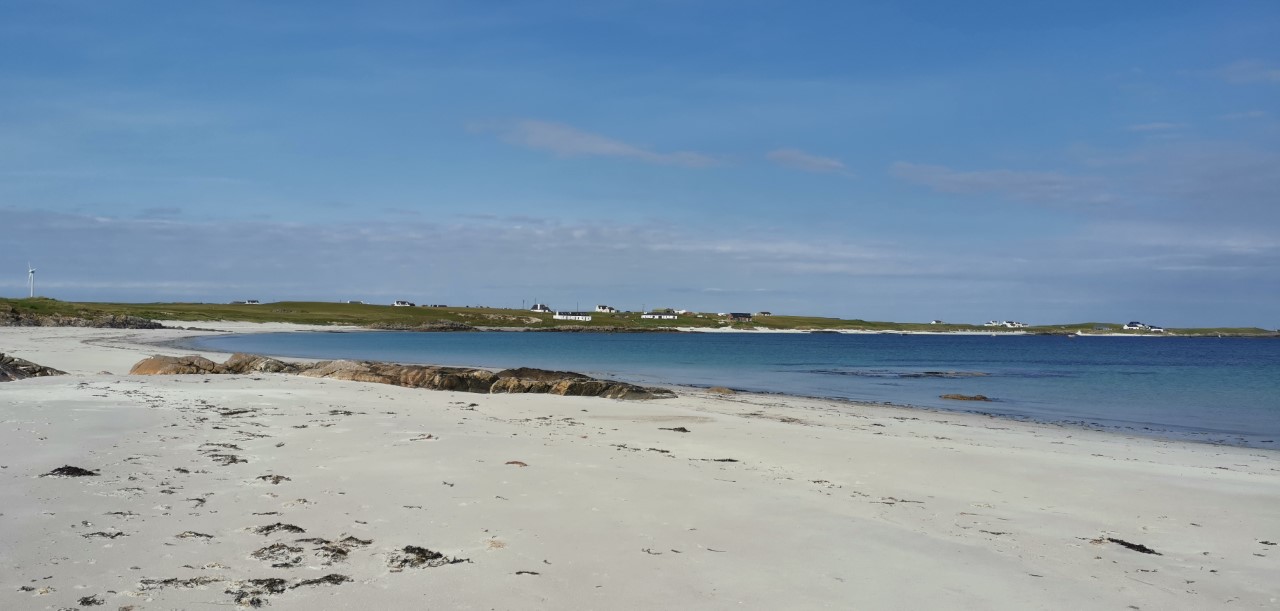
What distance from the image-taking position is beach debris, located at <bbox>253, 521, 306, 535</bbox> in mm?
6910

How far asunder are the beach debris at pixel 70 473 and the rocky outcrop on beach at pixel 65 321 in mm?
72765

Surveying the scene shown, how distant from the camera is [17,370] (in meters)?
20.2

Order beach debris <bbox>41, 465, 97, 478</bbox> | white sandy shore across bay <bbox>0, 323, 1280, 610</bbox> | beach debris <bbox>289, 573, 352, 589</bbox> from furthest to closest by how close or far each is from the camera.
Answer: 1. beach debris <bbox>41, 465, 97, 478</bbox>
2. white sandy shore across bay <bbox>0, 323, 1280, 610</bbox>
3. beach debris <bbox>289, 573, 352, 589</bbox>

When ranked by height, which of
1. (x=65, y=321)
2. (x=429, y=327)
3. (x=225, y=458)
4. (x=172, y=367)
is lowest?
(x=429, y=327)

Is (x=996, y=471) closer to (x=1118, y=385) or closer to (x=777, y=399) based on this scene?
(x=777, y=399)

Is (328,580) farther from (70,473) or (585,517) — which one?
(70,473)

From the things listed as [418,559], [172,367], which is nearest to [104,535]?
[418,559]

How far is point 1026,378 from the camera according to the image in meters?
45.4

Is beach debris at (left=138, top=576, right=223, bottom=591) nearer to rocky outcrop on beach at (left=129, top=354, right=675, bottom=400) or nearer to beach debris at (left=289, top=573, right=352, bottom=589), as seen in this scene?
beach debris at (left=289, top=573, right=352, bottom=589)

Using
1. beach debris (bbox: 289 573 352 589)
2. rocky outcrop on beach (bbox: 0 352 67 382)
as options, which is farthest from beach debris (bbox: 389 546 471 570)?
rocky outcrop on beach (bbox: 0 352 67 382)

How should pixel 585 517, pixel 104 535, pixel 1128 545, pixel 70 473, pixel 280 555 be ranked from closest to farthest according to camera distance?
pixel 280 555, pixel 104 535, pixel 585 517, pixel 1128 545, pixel 70 473

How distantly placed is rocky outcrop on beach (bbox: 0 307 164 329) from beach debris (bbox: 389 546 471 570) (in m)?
77.2

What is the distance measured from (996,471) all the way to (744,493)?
5211 millimetres

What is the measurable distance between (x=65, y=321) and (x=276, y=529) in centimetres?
8425
